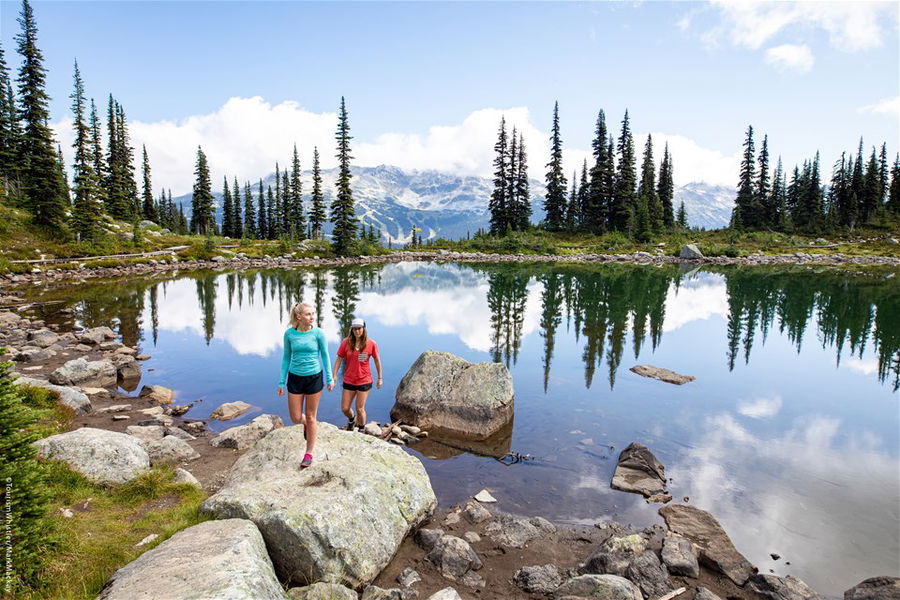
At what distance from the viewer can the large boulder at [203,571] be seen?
4.37 meters

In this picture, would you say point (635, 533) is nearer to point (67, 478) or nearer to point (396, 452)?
point (396, 452)

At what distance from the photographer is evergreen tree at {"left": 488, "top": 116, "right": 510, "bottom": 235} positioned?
3735 inches

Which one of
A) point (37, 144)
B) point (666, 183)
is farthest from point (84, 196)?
point (666, 183)

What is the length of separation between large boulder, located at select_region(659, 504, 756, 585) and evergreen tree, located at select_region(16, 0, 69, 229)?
6919 cm

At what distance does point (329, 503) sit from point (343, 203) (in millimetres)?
69937

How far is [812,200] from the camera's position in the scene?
311ft

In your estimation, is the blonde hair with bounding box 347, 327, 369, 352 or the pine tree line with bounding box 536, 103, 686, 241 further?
the pine tree line with bounding box 536, 103, 686, 241

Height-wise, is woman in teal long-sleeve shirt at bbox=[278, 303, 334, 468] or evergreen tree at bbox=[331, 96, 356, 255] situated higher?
evergreen tree at bbox=[331, 96, 356, 255]

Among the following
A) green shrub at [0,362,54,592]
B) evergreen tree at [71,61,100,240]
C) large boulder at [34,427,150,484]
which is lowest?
large boulder at [34,427,150,484]

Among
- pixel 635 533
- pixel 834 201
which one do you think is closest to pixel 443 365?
pixel 635 533

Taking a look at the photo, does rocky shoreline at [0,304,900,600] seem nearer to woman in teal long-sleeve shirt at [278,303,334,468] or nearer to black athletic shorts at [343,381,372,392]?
woman in teal long-sleeve shirt at [278,303,334,468]

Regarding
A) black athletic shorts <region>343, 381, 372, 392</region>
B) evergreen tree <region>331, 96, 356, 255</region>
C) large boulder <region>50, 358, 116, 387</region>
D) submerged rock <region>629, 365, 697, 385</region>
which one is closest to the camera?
black athletic shorts <region>343, 381, 372, 392</region>

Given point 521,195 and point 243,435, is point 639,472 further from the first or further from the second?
point 521,195

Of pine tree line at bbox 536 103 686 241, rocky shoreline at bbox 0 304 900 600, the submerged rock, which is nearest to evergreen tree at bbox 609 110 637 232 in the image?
pine tree line at bbox 536 103 686 241
